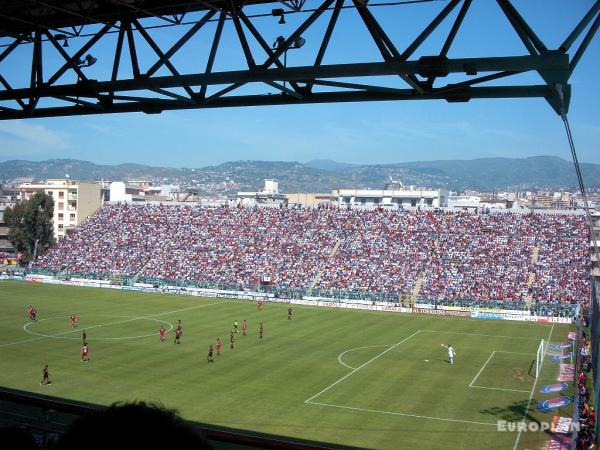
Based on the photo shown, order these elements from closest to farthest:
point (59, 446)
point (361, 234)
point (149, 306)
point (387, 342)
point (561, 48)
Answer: point (59, 446), point (561, 48), point (387, 342), point (149, 306), point (361, 234)

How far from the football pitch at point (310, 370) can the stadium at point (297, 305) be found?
0.14 metres

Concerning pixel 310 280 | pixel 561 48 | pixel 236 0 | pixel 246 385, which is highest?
pixel 236 0

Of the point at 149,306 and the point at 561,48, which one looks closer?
the point at 561,48

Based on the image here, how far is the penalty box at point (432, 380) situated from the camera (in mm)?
23766

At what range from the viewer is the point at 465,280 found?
5381 centimetres

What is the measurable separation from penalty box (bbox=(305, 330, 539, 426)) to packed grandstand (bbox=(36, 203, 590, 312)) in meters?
16.0

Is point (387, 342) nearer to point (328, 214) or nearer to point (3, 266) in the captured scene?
point (328, 214)

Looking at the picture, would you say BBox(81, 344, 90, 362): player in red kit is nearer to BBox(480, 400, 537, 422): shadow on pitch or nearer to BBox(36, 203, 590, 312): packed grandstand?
BBox(480, 400, 537, 422): shadow on pitch

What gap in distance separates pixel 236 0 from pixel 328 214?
6117 cm

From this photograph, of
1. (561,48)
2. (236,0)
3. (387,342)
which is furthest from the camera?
(387,342)

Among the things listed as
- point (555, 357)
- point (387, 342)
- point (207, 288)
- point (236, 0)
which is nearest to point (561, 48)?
point (236, 0)

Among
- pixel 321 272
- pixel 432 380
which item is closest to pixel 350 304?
pixel 321 272

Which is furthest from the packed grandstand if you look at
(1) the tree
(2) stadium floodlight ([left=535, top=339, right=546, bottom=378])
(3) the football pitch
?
(2) stadium floodlight ([left=535, top=339, right=546, bottom=378])

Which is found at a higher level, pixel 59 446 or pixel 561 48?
pixel 561 48
